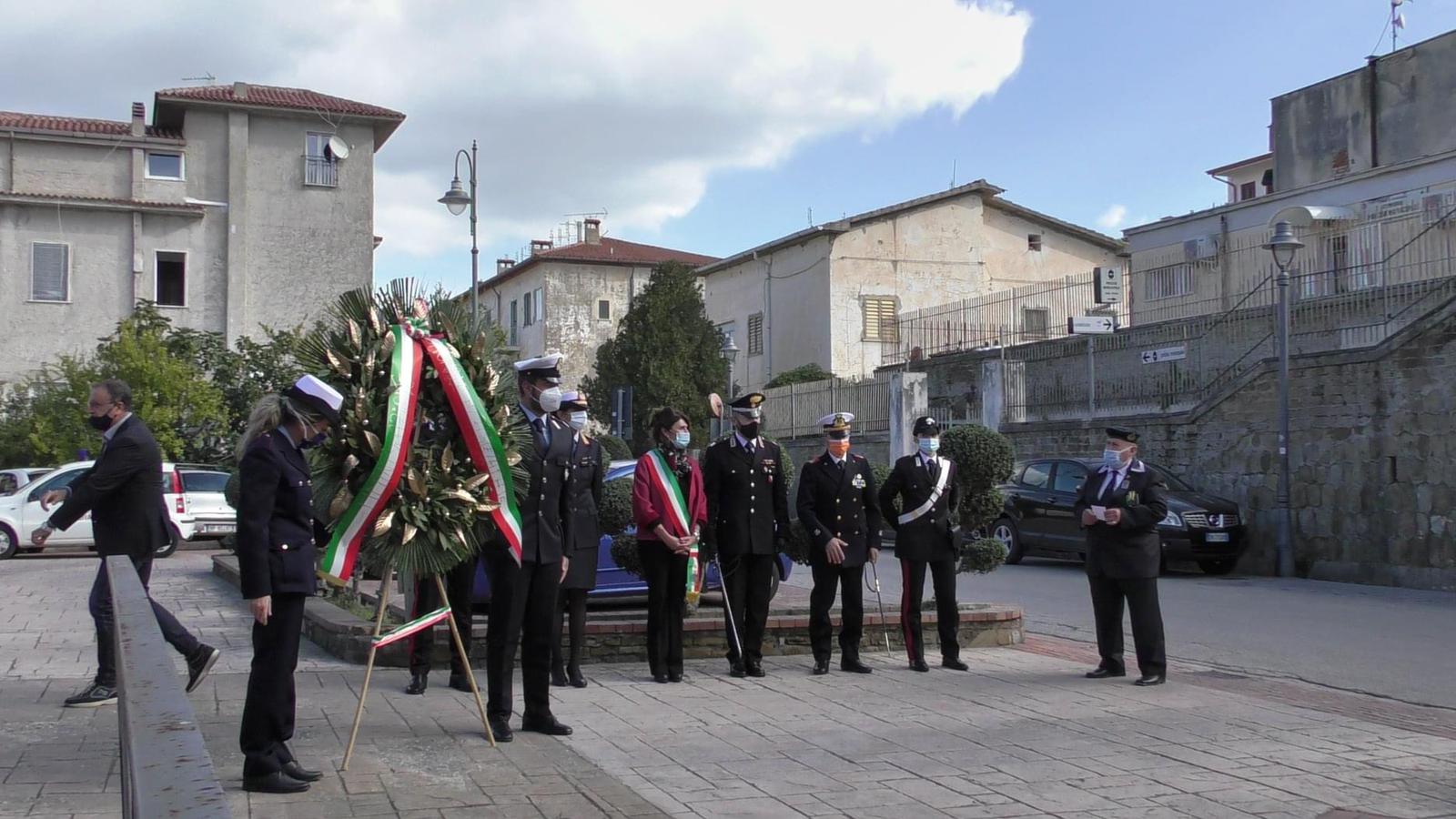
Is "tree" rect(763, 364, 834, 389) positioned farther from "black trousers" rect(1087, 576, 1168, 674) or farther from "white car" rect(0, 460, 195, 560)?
"black trousers" rect(1087, 576, 1168, 674)

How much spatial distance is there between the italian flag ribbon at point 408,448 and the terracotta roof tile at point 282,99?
32726 mm

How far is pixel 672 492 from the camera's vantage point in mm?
9141

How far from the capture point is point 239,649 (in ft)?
34.9

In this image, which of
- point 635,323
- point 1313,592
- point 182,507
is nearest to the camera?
point 1313,592

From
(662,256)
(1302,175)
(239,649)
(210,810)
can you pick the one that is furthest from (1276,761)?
(662,256)

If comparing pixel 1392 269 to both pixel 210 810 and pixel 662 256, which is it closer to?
pixel 210 810

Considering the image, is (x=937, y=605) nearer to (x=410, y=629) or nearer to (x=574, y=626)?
(x=574, y=626)

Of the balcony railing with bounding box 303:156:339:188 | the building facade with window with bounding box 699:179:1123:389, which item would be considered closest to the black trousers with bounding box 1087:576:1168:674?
the building facade with window with bounding box 699:179:1123:389

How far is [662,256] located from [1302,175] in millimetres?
31676

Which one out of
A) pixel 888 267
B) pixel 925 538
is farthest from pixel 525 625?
pixel 888 267

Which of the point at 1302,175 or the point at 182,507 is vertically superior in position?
the point at 1302,175

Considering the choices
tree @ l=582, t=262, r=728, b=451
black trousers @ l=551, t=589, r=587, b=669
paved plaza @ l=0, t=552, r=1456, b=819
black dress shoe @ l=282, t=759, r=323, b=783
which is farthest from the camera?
tree @ l=582, t=262, r=728, b=451

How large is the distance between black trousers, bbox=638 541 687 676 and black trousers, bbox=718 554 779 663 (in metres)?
0.40

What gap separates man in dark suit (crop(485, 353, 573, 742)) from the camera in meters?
7.16
